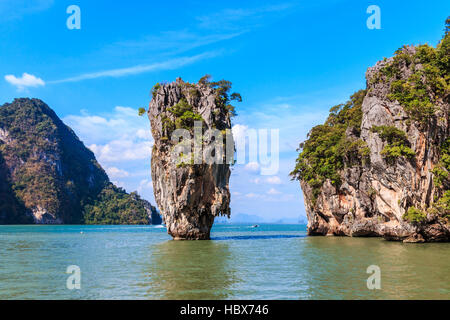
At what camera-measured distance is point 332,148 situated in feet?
142

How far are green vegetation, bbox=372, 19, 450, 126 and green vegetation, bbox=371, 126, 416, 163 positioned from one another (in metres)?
1.76

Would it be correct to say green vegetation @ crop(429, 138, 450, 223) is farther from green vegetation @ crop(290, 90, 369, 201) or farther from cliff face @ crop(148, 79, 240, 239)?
cliff face @ crop(148, 79, 240, 239)

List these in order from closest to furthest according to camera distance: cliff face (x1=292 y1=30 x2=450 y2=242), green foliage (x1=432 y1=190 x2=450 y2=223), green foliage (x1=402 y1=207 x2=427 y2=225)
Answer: green foliage (x1=432 y1=190 x2=450 y2=223), green foliage (x1=402 y1=207 x2=427 y2=225), cliff face (x1=292 y1=30 x2=450 y2=242)

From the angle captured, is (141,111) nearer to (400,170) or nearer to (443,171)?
(400,170)

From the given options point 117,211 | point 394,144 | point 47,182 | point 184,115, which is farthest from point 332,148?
point 47,182

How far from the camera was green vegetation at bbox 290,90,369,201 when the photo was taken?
4131 cm

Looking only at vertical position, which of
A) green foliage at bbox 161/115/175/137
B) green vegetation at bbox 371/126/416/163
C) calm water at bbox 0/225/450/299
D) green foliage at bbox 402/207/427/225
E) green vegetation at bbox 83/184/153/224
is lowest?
green vegetation at bbox 83/184/153/224

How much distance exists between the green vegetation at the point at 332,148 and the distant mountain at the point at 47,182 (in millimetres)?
104128

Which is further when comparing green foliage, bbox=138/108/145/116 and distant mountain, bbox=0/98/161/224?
distant mountain, bbox=0/98/161/224

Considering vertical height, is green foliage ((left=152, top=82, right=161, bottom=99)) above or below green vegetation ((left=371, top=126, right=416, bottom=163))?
above

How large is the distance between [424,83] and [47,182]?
136387mm

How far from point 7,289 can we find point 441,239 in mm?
31542

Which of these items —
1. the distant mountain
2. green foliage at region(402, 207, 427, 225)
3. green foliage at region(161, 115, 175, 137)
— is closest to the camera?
green foliage at region(402, 207, 427, 225)

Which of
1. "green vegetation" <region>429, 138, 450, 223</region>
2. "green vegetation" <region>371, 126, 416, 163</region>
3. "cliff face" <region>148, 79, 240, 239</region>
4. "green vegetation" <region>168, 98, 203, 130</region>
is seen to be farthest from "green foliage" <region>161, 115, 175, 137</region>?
"green vegetation" <region>429, 138, 450, 223</region>
